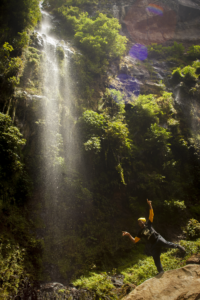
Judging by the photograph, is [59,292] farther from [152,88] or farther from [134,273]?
[152,88]

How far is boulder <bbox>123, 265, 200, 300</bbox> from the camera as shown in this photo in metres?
3.64

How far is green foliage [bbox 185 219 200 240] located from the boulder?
391 centimetres

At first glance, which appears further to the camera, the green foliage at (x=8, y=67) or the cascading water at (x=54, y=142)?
the green foliage at (x=8, y=67)

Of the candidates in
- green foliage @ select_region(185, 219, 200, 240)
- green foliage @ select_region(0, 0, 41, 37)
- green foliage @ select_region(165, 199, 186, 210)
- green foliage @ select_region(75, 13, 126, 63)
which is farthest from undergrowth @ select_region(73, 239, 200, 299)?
green foliage @ select_region(75, 13, 126, 63)

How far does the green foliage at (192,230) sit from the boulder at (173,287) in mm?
3908

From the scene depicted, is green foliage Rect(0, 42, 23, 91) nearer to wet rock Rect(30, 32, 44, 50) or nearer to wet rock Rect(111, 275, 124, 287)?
wet rock Rect(30, 32, 44, 50)

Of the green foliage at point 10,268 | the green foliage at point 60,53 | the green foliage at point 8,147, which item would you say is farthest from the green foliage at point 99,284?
the green foliage at point 60,53

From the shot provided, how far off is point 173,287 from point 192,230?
4980 mm

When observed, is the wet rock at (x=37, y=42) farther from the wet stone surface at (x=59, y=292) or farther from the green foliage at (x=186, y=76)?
the wet stone surface at (x=59, y=292)

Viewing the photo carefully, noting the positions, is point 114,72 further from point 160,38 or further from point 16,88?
point 160,38

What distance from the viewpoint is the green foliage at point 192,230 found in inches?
306

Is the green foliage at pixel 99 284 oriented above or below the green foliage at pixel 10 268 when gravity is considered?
below

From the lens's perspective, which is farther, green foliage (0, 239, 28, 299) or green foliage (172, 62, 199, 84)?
green foliage (172, 62, 199, 84)

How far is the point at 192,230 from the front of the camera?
798 centimetres
